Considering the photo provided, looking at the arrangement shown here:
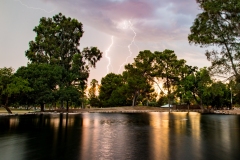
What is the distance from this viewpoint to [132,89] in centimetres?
→ 6975

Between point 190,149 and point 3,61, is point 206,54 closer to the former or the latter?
point 190,149

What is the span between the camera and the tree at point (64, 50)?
187 feet

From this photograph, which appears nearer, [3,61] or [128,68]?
[3,61]

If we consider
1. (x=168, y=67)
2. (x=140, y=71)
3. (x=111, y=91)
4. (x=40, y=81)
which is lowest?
(x=111, y=91)

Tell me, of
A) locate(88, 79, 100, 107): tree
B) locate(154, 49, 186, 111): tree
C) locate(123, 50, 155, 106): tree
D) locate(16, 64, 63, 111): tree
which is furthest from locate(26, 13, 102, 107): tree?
locate(88, 79, 100, 107): tree

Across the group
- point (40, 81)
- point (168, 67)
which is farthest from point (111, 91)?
point (40, 81)

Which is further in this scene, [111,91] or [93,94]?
[93,94]

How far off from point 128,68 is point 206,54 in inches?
1714

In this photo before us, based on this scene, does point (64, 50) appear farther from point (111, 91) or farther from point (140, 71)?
point (111, 91)

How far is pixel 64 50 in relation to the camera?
5909cm

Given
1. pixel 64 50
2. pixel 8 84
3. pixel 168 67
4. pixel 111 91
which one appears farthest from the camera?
pixel 111 91

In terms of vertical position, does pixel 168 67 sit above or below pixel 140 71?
above

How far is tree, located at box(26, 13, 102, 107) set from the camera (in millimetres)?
57094

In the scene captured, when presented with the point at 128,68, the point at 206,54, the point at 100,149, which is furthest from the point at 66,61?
the point at 100,149
